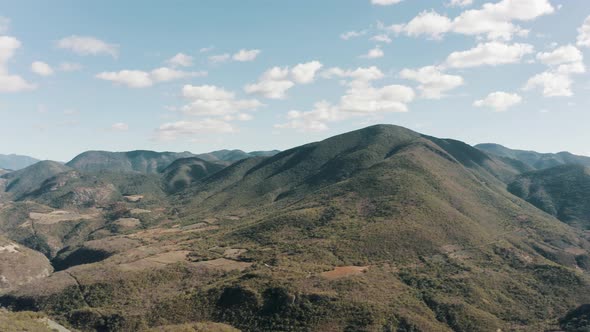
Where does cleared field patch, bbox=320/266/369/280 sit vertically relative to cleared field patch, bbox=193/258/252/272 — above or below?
above

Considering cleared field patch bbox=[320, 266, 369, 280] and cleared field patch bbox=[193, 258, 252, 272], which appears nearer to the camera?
cleared field patch bbox=[320, 266, 369, 280]

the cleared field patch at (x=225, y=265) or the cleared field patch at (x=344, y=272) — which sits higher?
the cleared field patch at (x=344, y=272)

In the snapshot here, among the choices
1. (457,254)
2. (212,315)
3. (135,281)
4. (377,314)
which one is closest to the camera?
(377,314)

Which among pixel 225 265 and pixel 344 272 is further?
pixel 225 265

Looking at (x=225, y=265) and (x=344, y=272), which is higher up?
(x=344, y=272)

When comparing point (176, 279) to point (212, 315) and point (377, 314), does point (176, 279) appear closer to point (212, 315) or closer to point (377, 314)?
point (212, 315)

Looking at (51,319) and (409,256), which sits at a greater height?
(409,256)

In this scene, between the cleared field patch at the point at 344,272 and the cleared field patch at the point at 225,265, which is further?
the cleared field patch at the point at 225,265

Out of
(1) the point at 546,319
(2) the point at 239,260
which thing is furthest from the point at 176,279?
(1) the point at 546,319
